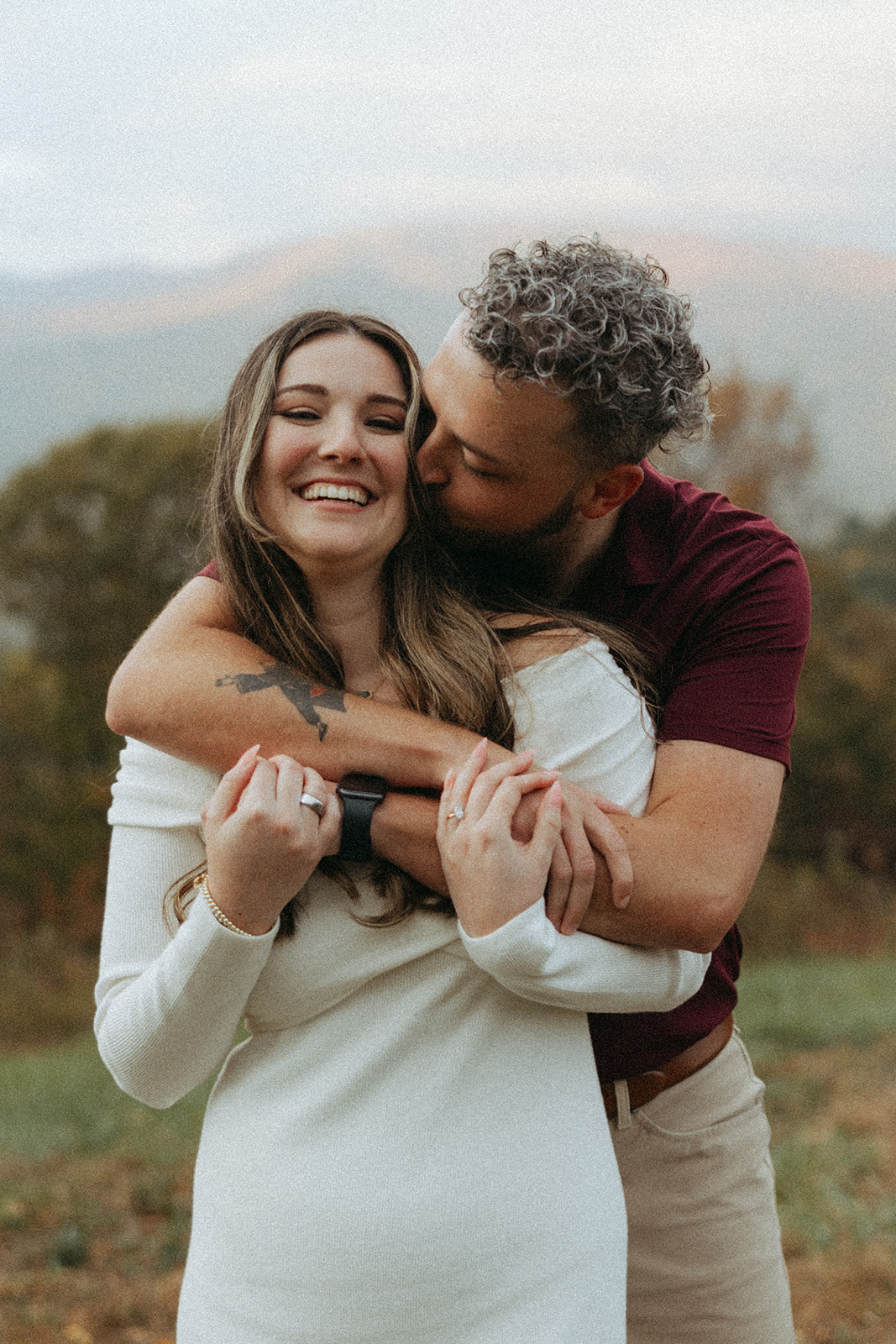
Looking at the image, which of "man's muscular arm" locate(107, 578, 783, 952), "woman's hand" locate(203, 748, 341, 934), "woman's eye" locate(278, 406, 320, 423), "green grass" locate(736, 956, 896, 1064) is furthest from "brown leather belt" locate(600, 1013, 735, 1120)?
"green grass" locate(736, 956, 896, 1064)

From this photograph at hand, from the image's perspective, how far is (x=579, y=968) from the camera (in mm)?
1647

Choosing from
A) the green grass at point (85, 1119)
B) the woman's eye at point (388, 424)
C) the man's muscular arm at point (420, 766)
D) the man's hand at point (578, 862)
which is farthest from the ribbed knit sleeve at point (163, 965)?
the green grass at point (85, 1119)

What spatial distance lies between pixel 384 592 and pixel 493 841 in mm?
565

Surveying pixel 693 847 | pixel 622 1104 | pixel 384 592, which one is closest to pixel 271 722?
pixel 384 592

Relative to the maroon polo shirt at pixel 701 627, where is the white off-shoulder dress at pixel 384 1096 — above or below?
below

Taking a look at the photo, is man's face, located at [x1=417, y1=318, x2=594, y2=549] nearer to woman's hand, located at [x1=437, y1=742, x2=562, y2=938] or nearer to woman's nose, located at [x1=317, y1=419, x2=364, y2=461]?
woman's nose, located at [x1=317, y1=419, x2=364, y2=461]

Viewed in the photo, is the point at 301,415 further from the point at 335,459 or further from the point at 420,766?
the point at 420,766

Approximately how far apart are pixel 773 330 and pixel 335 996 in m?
14.9

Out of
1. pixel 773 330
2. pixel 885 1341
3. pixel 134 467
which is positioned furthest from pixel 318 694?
pixel 773 330

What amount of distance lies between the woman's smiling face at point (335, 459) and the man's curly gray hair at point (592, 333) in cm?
18

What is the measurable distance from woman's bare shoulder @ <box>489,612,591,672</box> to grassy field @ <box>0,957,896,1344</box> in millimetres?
3231

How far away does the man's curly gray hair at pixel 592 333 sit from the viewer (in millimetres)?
1828

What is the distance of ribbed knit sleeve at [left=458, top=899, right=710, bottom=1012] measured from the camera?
157 cm

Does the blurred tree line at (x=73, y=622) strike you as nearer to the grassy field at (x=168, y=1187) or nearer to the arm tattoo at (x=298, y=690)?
the grassy field at (x=168, y=1187)
